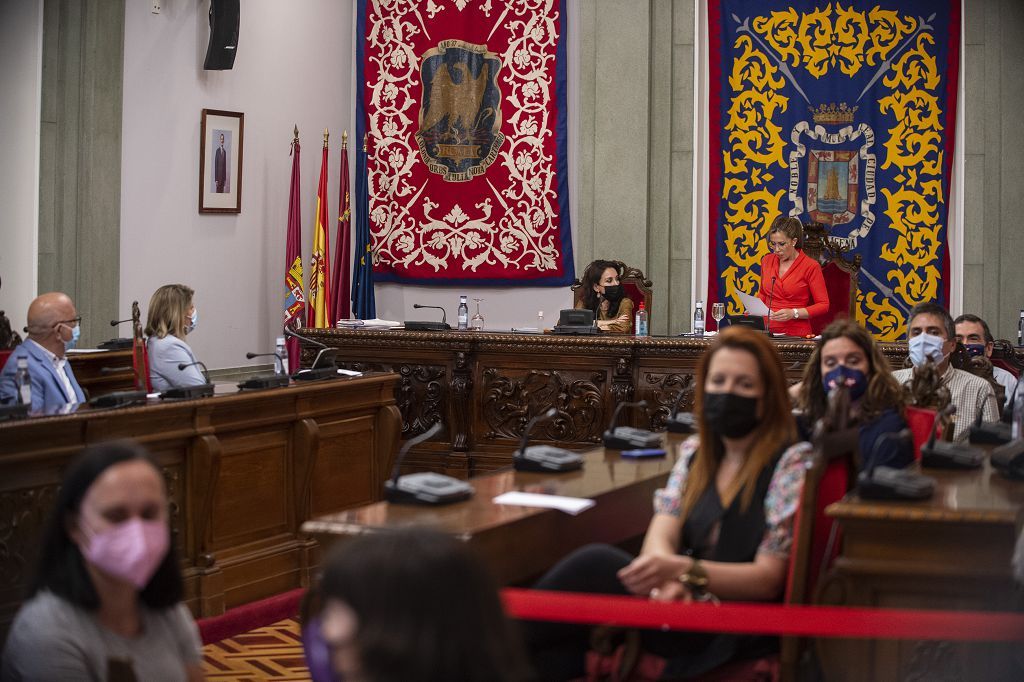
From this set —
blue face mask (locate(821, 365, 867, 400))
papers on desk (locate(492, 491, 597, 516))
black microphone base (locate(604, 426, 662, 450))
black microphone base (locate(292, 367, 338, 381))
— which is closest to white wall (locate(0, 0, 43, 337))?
black microphone base (locate(292, 367, 338, 381))

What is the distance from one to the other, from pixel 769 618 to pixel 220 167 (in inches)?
262

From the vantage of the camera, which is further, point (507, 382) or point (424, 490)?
point (507, 382)

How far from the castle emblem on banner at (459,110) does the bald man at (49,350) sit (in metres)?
4.93

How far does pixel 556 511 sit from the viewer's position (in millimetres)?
3482

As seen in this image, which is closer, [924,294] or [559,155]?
[924,294]

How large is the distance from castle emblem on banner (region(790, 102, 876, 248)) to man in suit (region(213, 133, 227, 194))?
4.03 metres

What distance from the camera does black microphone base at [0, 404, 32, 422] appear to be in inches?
174

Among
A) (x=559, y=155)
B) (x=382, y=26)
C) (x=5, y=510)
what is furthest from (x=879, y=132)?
(x=5, y=510)

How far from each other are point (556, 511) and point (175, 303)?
10.4ft

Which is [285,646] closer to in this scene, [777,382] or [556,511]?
[556,511]

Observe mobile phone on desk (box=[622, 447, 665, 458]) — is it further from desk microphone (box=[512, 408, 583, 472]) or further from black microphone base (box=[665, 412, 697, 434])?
black microphone base (box=[665, 412, 697, 434])

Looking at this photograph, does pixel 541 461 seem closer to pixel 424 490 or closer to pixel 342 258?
pixel 424 490

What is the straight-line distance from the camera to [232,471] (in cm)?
542

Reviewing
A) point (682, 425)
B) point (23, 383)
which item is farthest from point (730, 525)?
point (23, 383)
